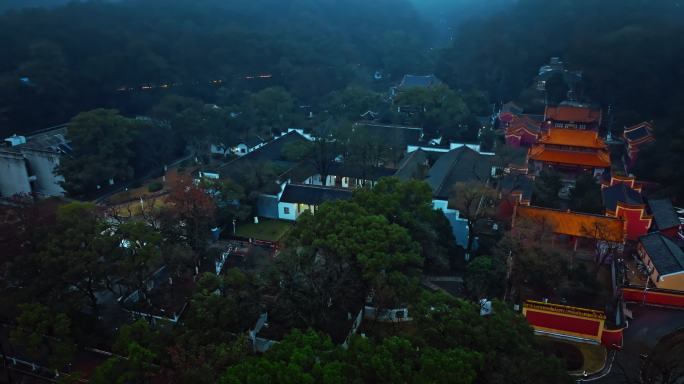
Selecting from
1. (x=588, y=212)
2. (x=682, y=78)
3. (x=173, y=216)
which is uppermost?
(x=682, y=78)

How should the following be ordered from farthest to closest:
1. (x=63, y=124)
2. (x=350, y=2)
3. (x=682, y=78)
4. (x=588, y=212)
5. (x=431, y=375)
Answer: (x=350, y=2), (x=63, y=124), (x=682, y=78), (x=588, y=212), (x=431, y=375)

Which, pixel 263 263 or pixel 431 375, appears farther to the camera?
pixel 263 263

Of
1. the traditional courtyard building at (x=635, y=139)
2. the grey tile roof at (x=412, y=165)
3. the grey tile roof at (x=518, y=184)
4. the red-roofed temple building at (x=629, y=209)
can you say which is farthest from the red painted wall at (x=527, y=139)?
the red-roofed temple building at (x=629, y=209)

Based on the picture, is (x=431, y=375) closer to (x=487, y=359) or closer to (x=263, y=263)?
(x=487, y=359)

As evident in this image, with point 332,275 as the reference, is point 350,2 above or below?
above

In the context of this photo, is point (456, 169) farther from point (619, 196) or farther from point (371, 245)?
point (371, 245)

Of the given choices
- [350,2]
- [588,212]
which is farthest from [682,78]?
[350,2]

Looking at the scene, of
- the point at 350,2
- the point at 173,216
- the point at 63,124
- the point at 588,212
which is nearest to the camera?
the point at 173,216
